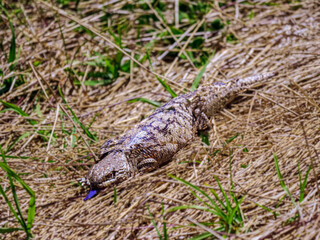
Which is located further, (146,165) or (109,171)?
(146,165)

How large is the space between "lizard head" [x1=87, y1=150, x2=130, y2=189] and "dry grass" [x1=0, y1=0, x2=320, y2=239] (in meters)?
0.11

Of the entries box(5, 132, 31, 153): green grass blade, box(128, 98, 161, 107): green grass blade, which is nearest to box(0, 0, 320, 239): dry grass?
box(5, 132, 31, 153): green grass blade

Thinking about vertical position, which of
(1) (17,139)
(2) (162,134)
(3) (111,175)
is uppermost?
(1) (17,139)

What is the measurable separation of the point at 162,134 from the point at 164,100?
89cm

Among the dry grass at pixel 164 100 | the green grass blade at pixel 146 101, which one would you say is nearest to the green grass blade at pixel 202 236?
the dry grass at pixel 164 100

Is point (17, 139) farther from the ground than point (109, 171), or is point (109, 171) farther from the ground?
point (17, 139)

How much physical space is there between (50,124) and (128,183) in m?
1.45

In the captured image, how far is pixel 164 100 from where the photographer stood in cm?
400

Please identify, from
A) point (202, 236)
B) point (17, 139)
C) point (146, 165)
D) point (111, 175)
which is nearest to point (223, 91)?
point (146, 165)

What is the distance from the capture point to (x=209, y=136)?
3.39 meters

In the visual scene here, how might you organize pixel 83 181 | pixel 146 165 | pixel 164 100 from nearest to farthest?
pixel 83 181
pixel 146 165
pixel 164 100

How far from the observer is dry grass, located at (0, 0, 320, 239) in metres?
2.38

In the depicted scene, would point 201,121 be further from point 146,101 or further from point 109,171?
point 109,171

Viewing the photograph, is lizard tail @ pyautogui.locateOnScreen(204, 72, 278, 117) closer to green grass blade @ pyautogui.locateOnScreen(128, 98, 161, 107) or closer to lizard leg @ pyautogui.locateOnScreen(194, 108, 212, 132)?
lizard leg @ pyautogui.locateOnScreen(194, 108, 212, 132)
